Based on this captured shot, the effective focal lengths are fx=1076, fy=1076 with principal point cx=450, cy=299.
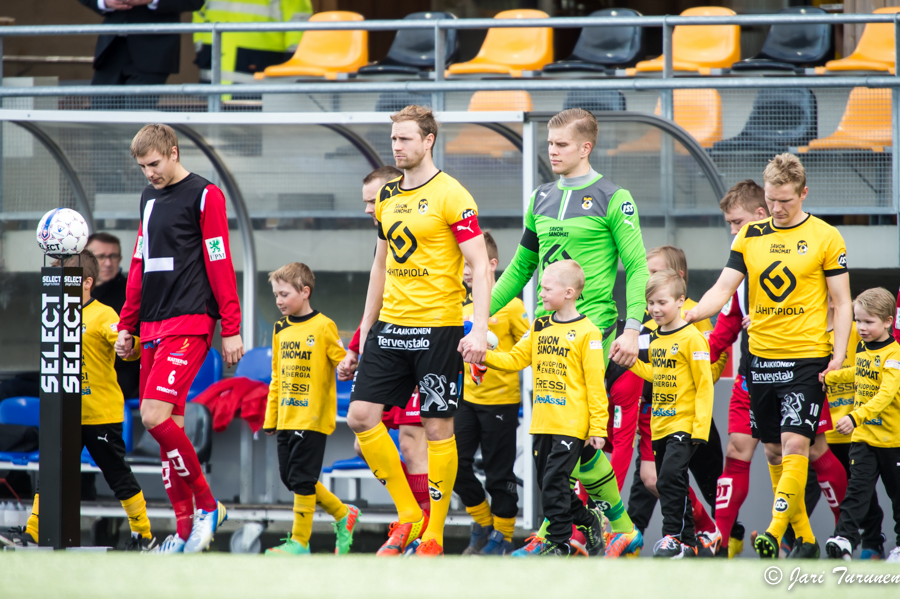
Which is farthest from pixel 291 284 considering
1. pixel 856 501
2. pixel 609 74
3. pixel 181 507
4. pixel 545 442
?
pixel 609 74

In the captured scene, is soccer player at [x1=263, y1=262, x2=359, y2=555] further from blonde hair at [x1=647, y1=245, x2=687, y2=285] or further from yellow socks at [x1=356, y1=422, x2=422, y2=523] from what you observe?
blonde hair at [x1=647, y1=245, x2=687, y2=285]

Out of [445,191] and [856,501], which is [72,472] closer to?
[445,191]

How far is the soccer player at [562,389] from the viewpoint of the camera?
463 centimetres

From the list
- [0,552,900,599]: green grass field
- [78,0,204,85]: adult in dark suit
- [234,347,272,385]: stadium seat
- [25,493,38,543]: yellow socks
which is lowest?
[25,493,38,543]: yellow socks

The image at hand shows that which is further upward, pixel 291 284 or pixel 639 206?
pixel 639 206

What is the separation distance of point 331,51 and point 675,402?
5646mm

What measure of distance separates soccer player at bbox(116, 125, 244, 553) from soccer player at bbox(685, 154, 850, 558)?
2.28 meters

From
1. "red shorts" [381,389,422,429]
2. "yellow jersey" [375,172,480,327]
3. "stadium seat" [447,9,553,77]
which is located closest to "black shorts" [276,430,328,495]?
"red shorts" [381,389,422,429]

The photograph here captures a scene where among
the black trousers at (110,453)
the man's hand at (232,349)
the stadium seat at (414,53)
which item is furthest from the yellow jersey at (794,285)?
the stadium seat at (414,53)

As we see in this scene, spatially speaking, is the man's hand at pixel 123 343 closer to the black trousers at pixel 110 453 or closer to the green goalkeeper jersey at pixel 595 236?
the black trousers at pixel 110 453

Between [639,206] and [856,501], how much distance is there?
2.15 meters

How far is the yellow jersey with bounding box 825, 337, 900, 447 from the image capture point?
529cm

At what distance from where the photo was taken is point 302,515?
5.53 m

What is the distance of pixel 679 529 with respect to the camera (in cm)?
509
